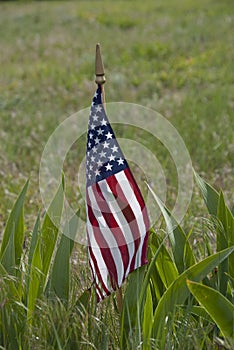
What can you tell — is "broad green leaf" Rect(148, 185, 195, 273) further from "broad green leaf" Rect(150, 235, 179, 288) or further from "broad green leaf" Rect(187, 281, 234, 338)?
"broad green leaf" Rect(187, 281, 234, 338)

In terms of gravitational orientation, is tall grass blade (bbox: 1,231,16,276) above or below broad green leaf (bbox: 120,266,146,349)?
above

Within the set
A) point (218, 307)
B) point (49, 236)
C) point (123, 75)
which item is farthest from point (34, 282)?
point (123, 75)

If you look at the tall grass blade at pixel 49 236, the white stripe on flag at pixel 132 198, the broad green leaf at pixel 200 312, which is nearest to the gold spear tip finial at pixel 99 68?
the white stripe on flag at pixel 132 198

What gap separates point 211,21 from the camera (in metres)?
13.5

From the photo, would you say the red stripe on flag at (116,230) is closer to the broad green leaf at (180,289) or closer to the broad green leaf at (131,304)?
the broad green leaf at (131,304)

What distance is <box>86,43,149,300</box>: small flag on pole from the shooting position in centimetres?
312

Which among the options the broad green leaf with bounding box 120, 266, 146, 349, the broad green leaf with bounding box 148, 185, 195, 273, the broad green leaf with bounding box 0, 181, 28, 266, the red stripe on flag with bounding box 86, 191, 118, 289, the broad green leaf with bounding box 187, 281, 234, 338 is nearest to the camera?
the broad green leaf with bounding box 187, 281, 234, 338

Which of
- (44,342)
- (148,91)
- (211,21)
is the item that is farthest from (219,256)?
(211,21)

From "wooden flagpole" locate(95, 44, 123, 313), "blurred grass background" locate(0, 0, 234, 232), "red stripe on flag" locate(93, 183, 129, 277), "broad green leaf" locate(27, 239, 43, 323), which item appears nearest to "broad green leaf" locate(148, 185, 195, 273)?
"red stripe on flag" locate(93, 183, 129, 277)

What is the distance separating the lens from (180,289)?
2.93 m

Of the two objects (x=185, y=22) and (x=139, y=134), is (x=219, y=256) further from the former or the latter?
(x=185, y=22)

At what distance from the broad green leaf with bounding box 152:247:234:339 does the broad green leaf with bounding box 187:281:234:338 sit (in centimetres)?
12

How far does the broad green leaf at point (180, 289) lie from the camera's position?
2848 millimetres

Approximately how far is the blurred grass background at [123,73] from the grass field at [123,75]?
0.02 m
